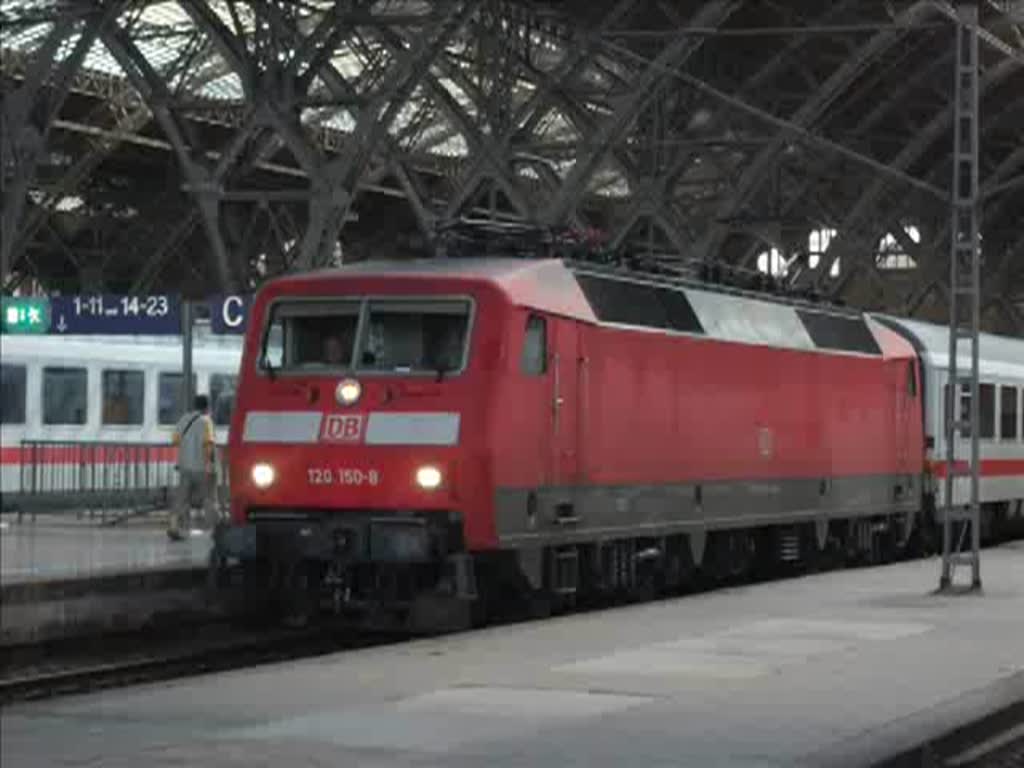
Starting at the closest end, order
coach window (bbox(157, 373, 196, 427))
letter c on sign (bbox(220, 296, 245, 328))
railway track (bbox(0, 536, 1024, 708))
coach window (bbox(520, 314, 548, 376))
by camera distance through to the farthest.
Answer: railway track (bbox(0, 536, 1024, 708)), coach window (bbox(520, 314, 548, 376)), letter c on sign (bbox(220, 296, 245, 328)), coach window (bbox(157, 373, 196, 427))

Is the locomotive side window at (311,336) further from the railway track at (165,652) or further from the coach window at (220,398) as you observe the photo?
the coach window at (220,398)

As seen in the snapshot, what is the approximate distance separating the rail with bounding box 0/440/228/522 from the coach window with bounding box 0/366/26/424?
7.82ft

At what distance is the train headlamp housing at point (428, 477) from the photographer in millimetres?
17312

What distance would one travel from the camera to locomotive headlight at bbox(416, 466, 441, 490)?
17.3 metres

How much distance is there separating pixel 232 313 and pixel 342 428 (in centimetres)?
1068

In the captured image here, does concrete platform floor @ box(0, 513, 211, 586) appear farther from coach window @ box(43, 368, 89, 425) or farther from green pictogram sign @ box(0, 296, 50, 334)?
coach window @ box(43, 368, 89, 425)

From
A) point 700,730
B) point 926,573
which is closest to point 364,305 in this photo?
point 700,730

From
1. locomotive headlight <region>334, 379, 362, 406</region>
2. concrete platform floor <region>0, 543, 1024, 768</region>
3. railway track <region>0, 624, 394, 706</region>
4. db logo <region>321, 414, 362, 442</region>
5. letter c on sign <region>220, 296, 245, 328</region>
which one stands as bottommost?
railway track <region>0, 624, 394, 706</region>

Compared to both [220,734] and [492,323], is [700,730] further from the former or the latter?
[492,323]

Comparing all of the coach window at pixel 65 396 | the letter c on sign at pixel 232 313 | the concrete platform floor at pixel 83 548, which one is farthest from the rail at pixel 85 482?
the coach window at pixel 65 396

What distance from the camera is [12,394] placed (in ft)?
108

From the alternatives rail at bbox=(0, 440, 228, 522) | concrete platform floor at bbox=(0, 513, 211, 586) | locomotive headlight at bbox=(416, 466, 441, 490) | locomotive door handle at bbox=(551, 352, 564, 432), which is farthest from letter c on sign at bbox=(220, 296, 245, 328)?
locomotive headlight at bbox=(416, 466, 441, 490)

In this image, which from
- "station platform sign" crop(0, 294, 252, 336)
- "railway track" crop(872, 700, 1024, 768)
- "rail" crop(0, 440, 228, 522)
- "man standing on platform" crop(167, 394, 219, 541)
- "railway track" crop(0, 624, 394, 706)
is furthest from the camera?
"station platform sign" crop(0, 294, 252, 336)

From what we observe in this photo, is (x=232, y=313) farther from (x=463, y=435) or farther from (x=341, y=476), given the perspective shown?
(x=463, y=435)
